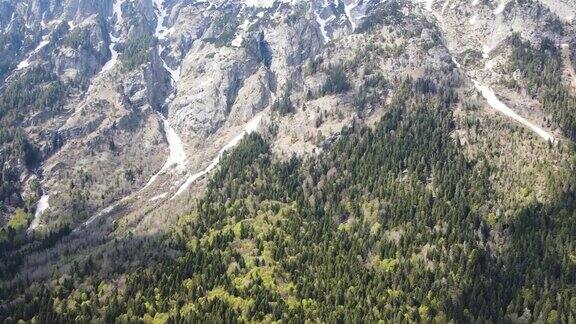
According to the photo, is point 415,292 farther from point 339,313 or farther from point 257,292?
point 257,292

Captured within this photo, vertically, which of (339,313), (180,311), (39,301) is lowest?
(339,313)

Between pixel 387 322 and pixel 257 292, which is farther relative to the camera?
pixel 257 292

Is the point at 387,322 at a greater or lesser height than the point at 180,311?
lesser

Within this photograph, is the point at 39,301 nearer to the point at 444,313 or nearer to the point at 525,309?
the point at 444,313

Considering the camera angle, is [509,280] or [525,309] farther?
[509,280]

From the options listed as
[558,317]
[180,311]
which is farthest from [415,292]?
[180,311]

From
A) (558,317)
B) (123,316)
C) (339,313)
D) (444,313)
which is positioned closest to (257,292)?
(339,313)

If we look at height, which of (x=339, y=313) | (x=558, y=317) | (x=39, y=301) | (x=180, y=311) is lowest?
(x=558, y=317)

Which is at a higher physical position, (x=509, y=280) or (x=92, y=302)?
(x=92, y=302)

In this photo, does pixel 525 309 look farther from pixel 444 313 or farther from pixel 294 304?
pixel 294 304
